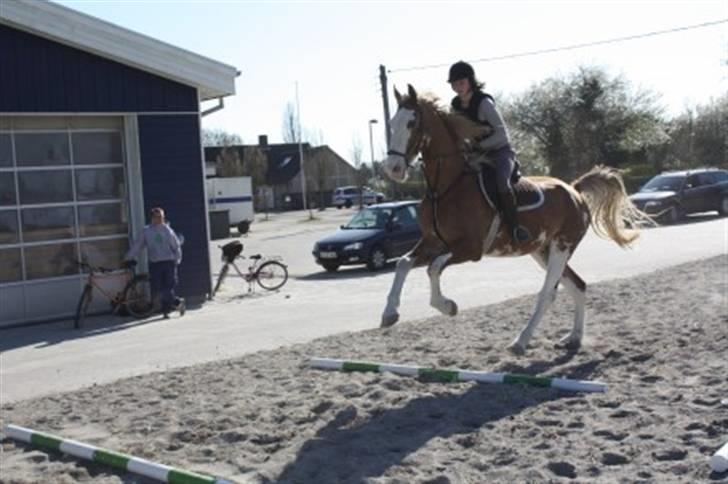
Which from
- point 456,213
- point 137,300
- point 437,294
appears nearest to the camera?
point 437,294

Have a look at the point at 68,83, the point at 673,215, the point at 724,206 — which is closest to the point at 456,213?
the point at 68,83

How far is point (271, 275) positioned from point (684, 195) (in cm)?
1938

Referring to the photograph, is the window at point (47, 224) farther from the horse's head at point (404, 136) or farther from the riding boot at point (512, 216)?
the riding boot at point (512, 216)

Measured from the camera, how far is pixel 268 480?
5.75 meters

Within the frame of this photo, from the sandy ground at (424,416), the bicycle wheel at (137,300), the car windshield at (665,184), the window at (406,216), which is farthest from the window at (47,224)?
the car windshield at (665,184)

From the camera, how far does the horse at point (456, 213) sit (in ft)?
26.1

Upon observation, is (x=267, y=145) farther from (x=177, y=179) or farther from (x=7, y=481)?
(x=7, y=481)

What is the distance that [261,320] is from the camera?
15289mm

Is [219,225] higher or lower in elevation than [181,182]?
lower

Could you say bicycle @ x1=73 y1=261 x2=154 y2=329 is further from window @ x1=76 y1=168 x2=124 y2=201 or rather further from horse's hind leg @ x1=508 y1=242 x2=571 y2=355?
horse's hind leg @ x1=508 y1=242 x2=571 y2=355

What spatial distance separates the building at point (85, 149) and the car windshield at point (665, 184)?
21052 millimetres

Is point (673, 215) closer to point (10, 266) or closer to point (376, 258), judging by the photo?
point (376, 258)

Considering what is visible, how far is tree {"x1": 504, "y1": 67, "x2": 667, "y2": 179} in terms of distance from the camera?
2350 inches

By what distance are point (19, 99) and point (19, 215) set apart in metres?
2.16
